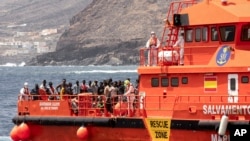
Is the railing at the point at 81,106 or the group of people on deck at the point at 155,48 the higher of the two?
the group of people on deck at the point at 155,48

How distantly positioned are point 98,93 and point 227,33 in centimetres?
537

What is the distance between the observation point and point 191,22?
24906mm

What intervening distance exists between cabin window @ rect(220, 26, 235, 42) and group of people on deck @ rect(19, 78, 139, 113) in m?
3.21

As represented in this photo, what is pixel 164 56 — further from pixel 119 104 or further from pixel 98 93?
pixel 98 93

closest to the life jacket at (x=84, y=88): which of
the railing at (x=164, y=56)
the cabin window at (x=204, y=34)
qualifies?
the railing at (x=164, y=56)

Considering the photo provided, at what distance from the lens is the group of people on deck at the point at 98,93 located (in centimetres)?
2609

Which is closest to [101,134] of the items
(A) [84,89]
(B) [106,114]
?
Answer: (B) [106,114]

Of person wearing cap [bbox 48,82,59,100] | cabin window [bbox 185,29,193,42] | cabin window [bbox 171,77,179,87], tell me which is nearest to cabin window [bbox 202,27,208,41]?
cabin window [bbox 185,29,193,42]

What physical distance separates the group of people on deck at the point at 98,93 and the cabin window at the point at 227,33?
10.5ft

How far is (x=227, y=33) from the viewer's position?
957 inches

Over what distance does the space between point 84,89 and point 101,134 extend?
9.48 ft

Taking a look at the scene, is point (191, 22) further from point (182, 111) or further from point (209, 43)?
point (182, 111)

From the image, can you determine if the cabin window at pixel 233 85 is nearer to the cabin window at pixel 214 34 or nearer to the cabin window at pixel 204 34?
the cabin window at pixel 214 34

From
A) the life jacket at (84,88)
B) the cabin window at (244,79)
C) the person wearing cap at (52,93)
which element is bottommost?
the person wearing cap at (52,93)
